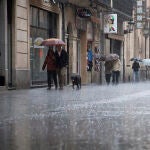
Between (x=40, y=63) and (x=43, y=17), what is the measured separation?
86.8 inches

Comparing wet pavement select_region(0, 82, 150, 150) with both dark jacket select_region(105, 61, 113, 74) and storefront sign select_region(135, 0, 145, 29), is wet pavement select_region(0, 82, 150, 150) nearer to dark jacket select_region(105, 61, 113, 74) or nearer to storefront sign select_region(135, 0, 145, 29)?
dark jacket select_region(105, 61, 113, 74)

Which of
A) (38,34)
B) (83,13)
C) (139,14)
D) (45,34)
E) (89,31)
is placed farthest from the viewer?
(139,14)

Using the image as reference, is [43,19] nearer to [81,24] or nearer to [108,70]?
[108,70]

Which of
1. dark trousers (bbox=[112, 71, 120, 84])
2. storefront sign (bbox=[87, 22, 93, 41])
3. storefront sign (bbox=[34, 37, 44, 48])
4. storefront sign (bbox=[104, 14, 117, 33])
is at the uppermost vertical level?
storefront sign (bbox=[104, 14, 117, 33])

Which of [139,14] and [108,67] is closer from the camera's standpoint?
[108,67]

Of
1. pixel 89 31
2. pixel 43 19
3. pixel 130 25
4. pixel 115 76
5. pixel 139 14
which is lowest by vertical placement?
pixel 115 76

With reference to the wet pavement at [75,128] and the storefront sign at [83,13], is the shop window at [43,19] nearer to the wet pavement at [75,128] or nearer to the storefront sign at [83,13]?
the storefront sign at [83,13]

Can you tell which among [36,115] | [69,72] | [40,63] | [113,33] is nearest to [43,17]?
[40,63]

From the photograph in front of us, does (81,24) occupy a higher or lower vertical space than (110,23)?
lower

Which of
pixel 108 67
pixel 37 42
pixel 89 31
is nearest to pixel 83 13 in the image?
pixel 89 31

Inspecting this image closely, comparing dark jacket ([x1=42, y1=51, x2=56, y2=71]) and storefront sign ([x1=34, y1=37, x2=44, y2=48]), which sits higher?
storefront sign ([x1=34, y1=37, x2=44, y2=48])

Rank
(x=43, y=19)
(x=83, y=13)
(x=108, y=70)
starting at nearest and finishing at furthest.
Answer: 1. (x=43, y=19)
2. (x=108, y=70)
3. (x=83, y=13)

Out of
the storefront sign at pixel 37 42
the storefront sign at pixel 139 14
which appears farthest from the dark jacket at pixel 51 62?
the storefront sign at pixel 139 14

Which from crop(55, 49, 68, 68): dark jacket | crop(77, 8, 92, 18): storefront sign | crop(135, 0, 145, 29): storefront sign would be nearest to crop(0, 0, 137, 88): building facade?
crop(77, 8, 92, 18): storefront sign
